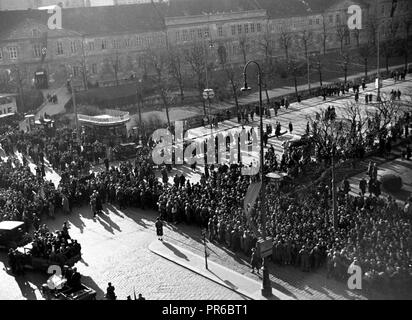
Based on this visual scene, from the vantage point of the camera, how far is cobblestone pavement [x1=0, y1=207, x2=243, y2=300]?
68.6 feet

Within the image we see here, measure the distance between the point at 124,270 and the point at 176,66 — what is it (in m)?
53.5

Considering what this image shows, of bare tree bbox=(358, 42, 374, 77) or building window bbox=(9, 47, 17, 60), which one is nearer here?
building window bbox=(9, 47, 17, 60)

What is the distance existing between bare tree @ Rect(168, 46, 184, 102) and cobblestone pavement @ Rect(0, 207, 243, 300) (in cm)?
3938

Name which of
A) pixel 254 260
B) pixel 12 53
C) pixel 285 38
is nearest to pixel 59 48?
pixel 12 53

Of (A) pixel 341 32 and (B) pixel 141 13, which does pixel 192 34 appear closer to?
(B) pixel 141 13

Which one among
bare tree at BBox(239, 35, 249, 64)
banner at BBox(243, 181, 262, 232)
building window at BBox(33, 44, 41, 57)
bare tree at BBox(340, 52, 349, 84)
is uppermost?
building window at BBox(33, 44, 41, 57)

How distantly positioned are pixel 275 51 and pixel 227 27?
795 cm

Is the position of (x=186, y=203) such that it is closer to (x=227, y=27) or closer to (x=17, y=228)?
(x=17, y=228)

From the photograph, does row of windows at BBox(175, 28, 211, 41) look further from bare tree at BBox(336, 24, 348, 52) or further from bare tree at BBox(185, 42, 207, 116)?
bare tree at BBox(336, 24, 348, 52)

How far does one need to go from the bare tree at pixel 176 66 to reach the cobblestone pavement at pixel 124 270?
3938 cm

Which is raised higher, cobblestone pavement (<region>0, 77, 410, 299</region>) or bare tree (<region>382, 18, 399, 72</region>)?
bare tree (<region>382, 18, 399, 72</region>)

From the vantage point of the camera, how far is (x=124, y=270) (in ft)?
75.6

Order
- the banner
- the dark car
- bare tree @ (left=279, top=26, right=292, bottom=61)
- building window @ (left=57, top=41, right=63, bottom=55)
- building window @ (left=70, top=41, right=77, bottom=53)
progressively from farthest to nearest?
bare tree @ (left=279, top=26, right=292, bottom=61), building window @ (left=70, top=41, right=77, bottom=53), building window @ (left=57, top=41, right=63, bottom=55), the banner, the dark car

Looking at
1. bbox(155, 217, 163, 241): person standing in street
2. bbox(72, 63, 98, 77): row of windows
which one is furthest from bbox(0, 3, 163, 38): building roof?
bbox(155, 217, 163, 241): person standing in street
